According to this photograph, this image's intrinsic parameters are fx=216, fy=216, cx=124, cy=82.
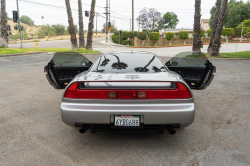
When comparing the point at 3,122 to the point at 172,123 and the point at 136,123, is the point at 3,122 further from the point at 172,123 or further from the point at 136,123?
the point at 172,123

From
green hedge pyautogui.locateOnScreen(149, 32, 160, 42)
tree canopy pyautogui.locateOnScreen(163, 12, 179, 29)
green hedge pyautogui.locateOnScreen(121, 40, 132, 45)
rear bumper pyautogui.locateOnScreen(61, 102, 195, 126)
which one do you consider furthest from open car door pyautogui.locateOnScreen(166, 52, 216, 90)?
tree canopy pyautogui.locateOnScreen(163, 12, 179, 29)

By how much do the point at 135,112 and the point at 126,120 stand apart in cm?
18

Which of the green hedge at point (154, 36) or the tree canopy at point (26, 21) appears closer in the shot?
the green hedge at point (154, 36)

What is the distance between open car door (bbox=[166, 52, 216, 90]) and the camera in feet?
15.0

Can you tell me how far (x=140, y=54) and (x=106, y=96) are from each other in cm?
168

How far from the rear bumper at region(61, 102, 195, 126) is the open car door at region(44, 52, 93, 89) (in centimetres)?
171

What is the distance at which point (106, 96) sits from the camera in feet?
9.65

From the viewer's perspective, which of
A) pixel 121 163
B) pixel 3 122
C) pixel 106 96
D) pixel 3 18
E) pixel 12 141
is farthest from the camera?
pixel 3 18

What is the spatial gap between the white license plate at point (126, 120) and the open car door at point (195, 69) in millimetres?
2288

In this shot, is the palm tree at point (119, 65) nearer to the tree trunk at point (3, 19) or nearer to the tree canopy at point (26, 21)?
the tree trunk at point (3, 19)

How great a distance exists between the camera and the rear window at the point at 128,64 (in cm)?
368

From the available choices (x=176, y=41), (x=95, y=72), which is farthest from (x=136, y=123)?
(x=176, y=41)

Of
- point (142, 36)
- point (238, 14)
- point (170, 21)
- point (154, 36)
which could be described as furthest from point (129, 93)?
Result: point (170, 21)

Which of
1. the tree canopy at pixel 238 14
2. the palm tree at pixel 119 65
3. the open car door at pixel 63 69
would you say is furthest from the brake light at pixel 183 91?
the tree canopy at pixel 238 14
